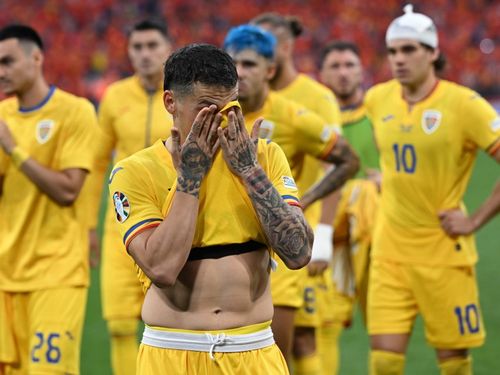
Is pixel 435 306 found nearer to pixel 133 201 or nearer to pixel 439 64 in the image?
pixel 439 64

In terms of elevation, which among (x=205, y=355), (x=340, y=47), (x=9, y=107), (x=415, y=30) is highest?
(x=340, y=47)

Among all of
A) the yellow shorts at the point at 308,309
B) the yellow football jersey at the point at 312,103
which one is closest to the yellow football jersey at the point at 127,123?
the yellow football jersey at the point at 312,103

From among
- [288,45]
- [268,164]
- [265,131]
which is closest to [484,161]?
[288,45]

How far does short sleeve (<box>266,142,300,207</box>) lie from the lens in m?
3.77

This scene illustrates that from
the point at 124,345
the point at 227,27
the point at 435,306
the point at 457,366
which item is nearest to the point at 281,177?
the point at 435,306

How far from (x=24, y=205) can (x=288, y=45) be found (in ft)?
7.81

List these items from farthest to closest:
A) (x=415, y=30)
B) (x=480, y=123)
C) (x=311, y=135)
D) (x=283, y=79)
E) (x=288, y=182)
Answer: (x=283, y=79), (x=415, y=30), (x=480, y=123), (x=311, y=135), (x=288, y=182)

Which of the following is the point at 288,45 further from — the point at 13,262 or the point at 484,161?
the point at 484,161

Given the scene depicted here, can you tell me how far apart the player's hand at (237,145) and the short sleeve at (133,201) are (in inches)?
12.4

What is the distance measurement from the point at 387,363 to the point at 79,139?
220 centimetres

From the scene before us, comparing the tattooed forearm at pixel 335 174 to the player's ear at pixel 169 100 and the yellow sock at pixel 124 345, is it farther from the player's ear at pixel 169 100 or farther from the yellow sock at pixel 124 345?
the player's ear at pixel 169 100

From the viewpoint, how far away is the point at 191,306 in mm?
3721

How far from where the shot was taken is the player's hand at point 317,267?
22.6ft

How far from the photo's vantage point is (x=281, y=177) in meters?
3.82
